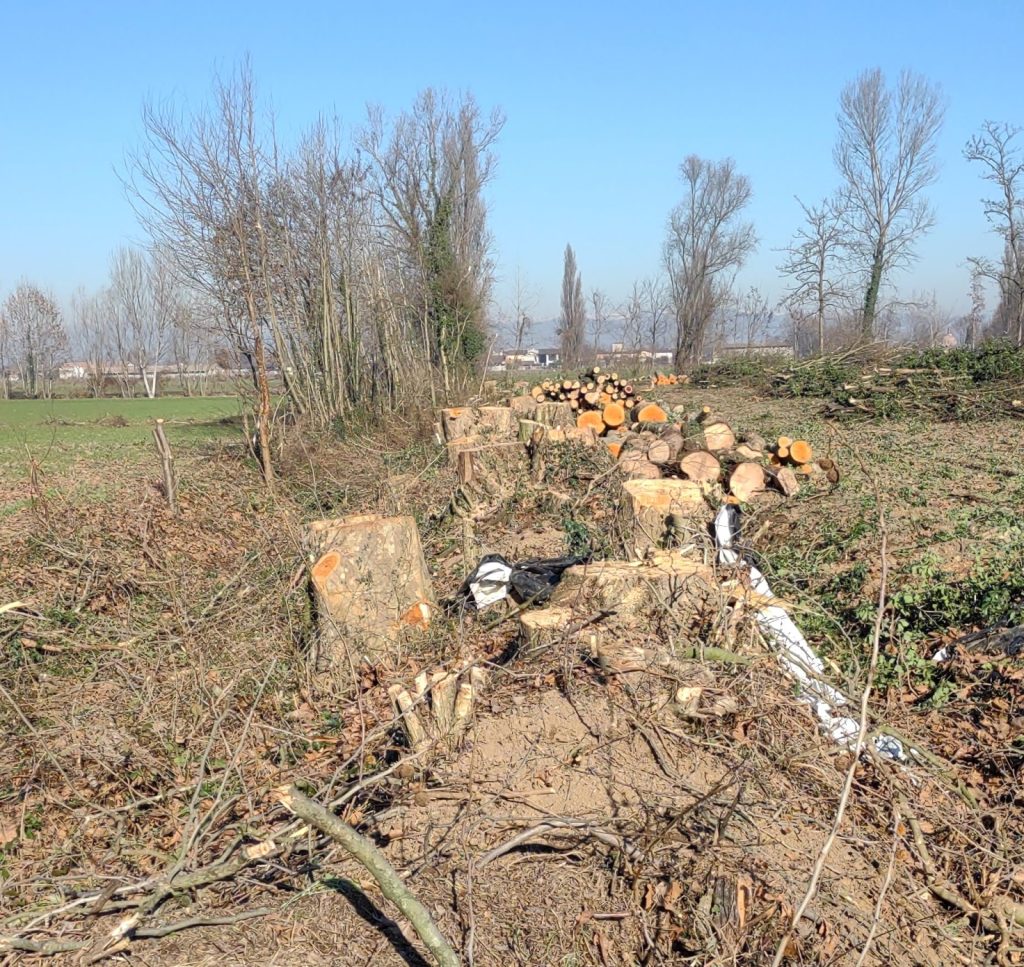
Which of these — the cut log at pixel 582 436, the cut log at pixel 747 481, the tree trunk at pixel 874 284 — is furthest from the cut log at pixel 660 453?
the tree trunk at pixel 874 284

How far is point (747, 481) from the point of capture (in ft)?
28.7

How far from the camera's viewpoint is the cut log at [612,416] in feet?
40.1

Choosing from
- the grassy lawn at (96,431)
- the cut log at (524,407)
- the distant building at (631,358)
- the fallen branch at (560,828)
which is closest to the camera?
the fallen branch at (560,828)

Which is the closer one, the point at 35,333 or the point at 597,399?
the point at 597,399

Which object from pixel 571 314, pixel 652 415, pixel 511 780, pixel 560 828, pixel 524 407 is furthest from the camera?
pixel 571 314

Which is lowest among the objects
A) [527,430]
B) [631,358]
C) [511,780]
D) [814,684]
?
[814,684]

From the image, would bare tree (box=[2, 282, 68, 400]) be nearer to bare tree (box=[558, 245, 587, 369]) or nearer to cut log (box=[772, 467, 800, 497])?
bare tree (box=[558, 245, 587, 369])

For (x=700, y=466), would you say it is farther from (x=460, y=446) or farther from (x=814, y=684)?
(x=814, y=684)

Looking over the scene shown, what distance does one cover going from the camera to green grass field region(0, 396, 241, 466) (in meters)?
16.7

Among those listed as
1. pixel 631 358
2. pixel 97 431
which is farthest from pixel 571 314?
pixel 97 431

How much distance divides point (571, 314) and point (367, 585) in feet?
150

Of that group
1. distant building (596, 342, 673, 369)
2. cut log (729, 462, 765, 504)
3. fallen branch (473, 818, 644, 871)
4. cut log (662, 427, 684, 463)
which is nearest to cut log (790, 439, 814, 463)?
cut log (729, 462, 765, 504)

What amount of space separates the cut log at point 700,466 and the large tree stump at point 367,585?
4.29m

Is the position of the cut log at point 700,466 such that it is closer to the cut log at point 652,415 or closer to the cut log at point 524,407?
the cut log at point 652,415
